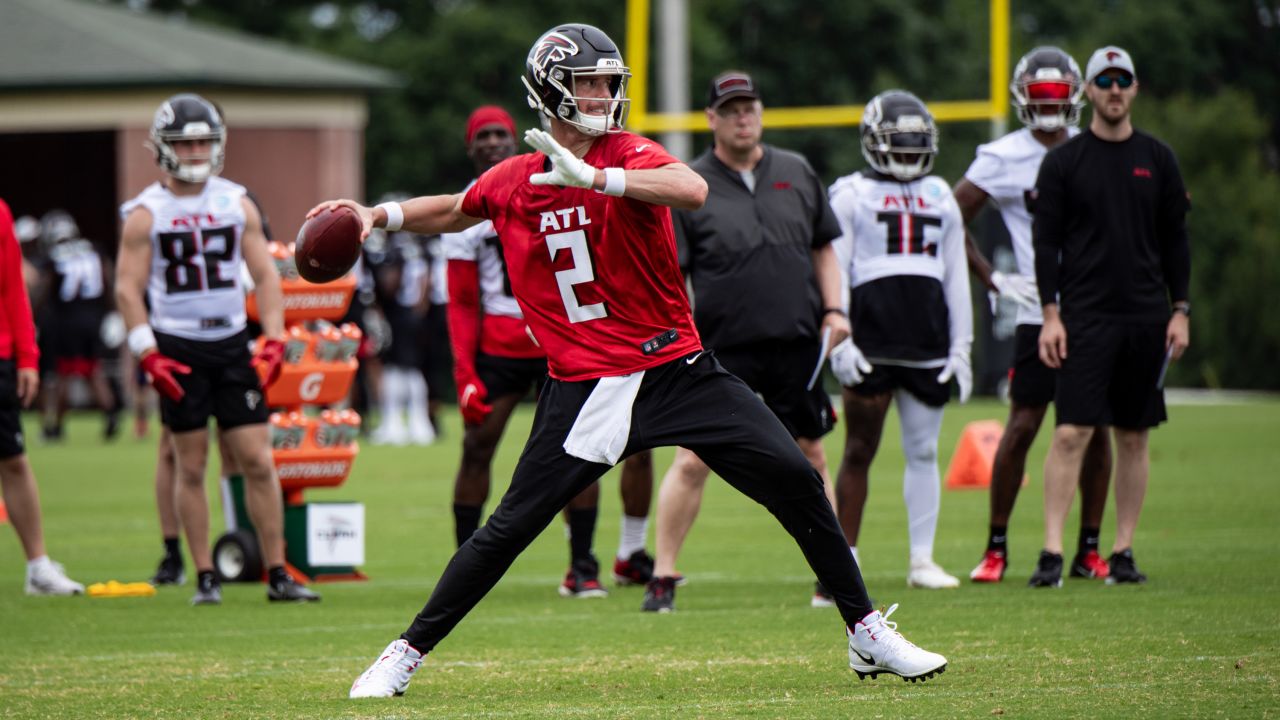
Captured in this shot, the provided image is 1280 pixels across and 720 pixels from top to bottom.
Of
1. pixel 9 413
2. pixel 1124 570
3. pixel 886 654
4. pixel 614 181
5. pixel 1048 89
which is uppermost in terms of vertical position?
pixel 1048 89

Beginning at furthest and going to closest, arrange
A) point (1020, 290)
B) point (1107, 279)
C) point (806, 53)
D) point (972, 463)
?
point (806, 53) → point (972, 463) → point (1020, 290) → point (1107, 279)

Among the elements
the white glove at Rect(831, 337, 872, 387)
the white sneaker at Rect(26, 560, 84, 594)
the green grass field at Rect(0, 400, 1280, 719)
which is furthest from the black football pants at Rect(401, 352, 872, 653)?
the white sneaker at Rect(26, 560, 84, 594)

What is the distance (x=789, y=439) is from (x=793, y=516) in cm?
24

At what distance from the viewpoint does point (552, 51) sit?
6.09 metres

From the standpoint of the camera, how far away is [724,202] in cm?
820

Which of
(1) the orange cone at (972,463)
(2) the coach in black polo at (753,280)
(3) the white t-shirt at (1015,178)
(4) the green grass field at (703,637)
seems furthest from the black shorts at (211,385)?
(1) the orange cone at (972,463)

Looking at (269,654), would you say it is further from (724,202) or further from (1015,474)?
(1015,474)

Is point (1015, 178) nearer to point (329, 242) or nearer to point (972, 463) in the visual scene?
point (329, 242)

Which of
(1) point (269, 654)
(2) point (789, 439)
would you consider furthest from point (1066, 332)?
(1) point (269, 654)

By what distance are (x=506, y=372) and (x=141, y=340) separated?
5.42ft

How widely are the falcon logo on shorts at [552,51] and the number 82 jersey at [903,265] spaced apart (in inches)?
109

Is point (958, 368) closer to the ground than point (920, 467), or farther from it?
farther from it

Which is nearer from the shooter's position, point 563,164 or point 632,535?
point 563,164

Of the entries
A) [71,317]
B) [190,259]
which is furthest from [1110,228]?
[71,317]
